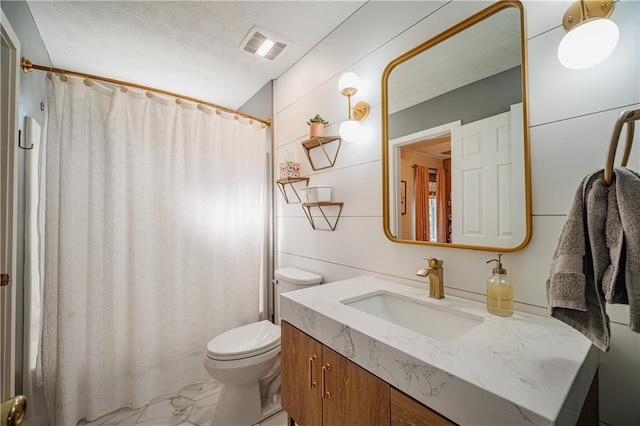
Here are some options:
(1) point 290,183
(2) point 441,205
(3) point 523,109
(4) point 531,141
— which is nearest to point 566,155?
(4) point 531,141

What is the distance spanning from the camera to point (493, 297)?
895mm

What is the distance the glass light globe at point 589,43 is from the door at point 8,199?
224cm

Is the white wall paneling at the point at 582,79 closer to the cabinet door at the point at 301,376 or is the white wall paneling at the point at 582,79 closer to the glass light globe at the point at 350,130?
the glass light globe at the point at 350,130

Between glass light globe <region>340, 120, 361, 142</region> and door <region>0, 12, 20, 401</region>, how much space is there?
5.37 ft

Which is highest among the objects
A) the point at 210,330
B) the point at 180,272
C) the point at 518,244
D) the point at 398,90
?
the point at 398,90

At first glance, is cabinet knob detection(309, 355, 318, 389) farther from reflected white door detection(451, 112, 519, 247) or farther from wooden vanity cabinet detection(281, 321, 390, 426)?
reflected white door detection(451, 112, 519, 247)

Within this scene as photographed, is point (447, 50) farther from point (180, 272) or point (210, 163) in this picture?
point (180, 272)

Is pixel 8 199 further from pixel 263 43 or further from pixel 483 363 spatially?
pixel 483 363

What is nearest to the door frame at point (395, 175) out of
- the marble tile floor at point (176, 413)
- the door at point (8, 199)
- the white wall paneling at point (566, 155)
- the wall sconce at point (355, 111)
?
the wall sconce at point (355, 111)

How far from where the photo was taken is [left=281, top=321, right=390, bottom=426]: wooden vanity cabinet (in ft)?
2.53

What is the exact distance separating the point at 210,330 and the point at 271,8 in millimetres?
2200

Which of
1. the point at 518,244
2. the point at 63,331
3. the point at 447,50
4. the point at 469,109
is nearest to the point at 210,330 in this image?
the point at 63,331

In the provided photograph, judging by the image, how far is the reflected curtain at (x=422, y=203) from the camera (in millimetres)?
1188

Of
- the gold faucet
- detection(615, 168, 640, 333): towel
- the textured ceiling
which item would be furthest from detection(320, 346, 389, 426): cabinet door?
the textured ceiling
